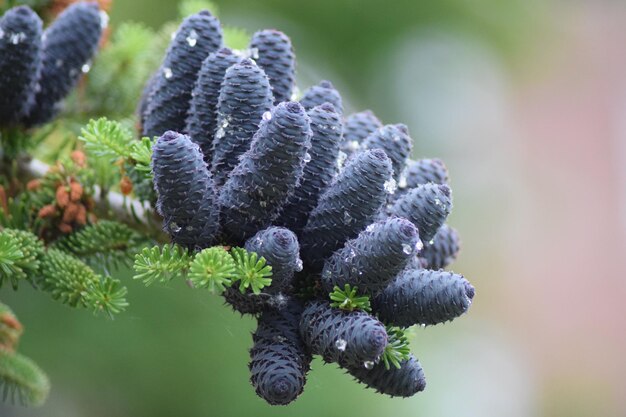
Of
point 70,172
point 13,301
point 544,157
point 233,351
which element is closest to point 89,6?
point 70,172

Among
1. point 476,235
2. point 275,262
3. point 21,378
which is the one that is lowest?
point 21,378

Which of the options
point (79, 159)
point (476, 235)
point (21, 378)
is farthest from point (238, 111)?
point (476, 235)

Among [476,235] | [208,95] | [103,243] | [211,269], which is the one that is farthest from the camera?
[476,235]

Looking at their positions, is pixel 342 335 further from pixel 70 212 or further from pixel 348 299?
pixel 70 212

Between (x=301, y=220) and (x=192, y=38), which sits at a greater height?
(x=192, y=38)

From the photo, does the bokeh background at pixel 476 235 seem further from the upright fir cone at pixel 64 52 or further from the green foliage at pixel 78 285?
the upright fir cone at pixel 64 52

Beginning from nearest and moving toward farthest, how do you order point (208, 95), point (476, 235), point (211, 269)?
point (211, 269) → point (208, 95) → point (476, 235)

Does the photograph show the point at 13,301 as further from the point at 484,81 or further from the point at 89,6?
the point at 484,81
